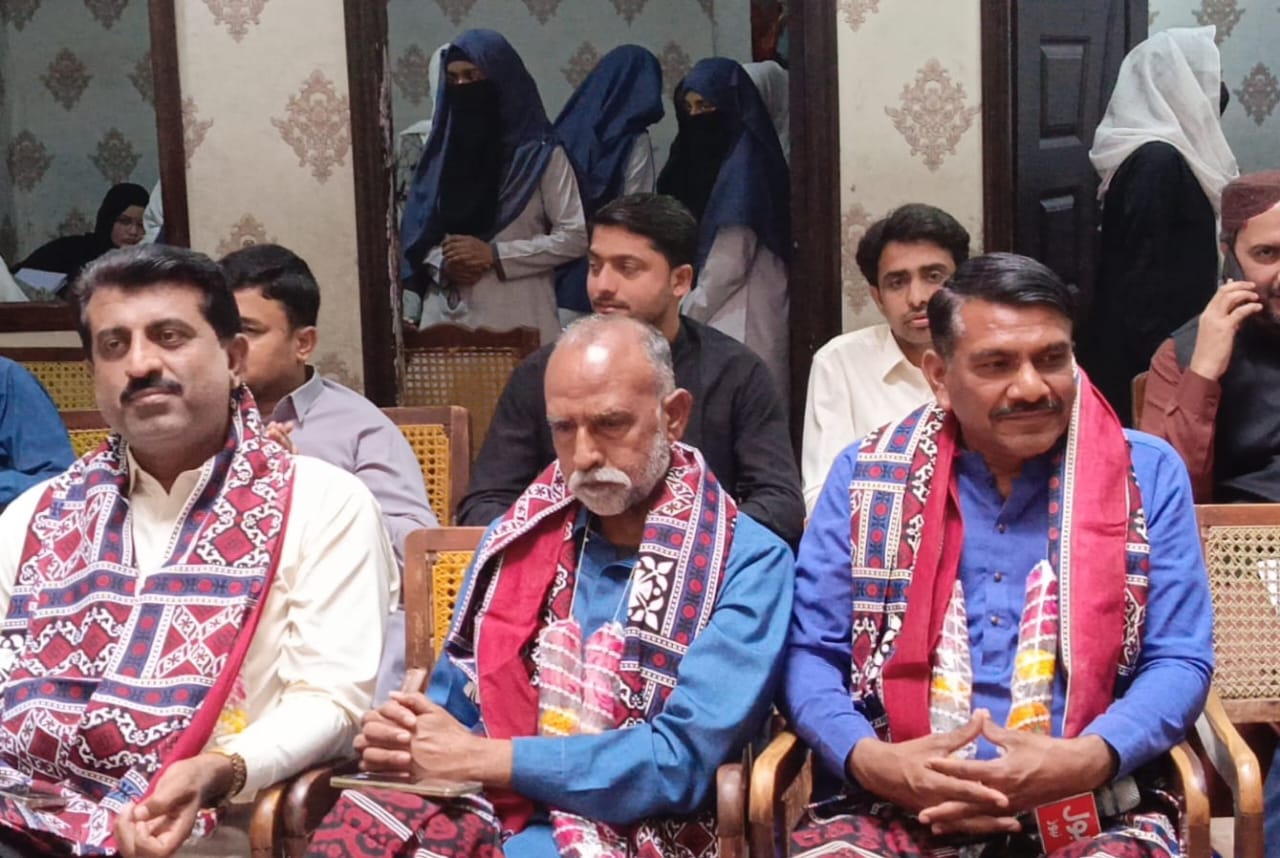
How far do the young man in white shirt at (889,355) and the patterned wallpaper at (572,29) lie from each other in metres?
3.94

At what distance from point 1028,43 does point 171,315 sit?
2.69 meters

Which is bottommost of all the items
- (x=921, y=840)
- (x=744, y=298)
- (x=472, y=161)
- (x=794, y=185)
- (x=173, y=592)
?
(x=921, y=840)

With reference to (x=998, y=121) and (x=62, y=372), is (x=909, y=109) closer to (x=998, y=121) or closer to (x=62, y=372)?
(x=998, y=121)

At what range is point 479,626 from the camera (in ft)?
7.43

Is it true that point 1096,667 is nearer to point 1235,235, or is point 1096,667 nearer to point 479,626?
point 479,626

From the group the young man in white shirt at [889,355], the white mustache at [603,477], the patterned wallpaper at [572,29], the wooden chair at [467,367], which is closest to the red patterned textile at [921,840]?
the white mustache at [603,477]

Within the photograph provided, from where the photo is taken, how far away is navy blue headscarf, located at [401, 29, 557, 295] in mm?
4953

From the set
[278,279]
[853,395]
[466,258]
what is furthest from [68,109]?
[853,395]

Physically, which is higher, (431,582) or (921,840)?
(431,582)

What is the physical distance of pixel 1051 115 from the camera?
4.35 m

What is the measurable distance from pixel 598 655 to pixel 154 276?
0.90 meters

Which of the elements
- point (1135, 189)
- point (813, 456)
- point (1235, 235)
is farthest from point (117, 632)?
point (1135, 189)

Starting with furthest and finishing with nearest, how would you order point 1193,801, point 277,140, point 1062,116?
point 1062,116
point 277,140
point 1193,801

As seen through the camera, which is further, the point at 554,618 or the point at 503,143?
the point at 503,143
